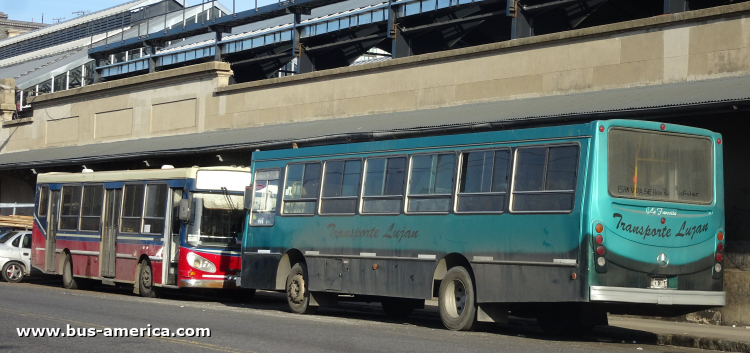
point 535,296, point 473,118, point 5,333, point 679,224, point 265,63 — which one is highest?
point 265,63

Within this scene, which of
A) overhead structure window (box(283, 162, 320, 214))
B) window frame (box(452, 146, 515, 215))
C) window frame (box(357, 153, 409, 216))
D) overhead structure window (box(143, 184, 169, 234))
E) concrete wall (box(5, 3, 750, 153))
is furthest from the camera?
overhead structure window (box(143, 184, 169, 234))

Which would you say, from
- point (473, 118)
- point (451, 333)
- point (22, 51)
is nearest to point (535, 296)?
point (451, 333)

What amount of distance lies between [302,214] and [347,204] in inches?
52.4

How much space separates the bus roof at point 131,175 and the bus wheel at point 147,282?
2.07m

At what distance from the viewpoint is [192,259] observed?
2041cm

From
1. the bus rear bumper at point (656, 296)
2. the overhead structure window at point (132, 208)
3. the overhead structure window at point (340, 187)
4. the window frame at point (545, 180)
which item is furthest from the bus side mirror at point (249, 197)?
the bus rear bumper at point (656, 296)

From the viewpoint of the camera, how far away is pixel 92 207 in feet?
78.5

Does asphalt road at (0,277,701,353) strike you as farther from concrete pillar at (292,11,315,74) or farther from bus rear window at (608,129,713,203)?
concrete pillar at (292,11,315,74)

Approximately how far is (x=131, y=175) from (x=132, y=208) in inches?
34.2

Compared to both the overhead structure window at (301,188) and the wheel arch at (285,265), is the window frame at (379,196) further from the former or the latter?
the wheel arch at (285,265)

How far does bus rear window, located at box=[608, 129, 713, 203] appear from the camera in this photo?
12336 millimetres

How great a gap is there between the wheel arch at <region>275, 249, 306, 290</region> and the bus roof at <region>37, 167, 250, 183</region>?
13.1 ft

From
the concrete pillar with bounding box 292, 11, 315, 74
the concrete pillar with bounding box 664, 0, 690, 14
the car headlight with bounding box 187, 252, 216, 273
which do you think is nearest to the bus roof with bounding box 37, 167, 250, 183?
the car headlight with bounding box 187, 252, 216, 273

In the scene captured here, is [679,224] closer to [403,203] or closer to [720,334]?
[720,334]
